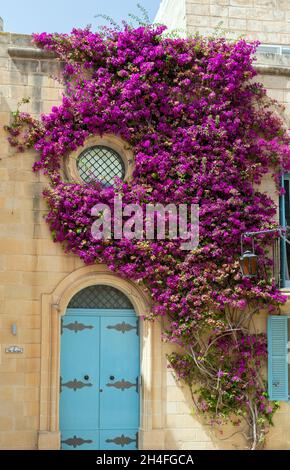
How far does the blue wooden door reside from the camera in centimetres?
1188

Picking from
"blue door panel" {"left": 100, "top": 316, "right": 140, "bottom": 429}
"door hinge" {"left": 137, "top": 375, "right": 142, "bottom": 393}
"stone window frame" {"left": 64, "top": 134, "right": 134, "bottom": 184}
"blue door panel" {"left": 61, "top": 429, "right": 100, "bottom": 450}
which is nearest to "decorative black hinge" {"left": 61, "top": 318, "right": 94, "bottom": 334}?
"blue door panel" {"left": 100, "top": 316, "right": 140, "bottom": 429}

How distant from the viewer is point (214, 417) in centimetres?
1204

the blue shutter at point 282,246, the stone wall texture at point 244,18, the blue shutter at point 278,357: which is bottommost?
the blue shutter at point 278,357

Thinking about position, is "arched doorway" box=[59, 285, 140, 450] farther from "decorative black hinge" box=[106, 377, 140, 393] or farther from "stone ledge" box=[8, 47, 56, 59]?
"stone ledge" box=[8, 47, 56, 59]

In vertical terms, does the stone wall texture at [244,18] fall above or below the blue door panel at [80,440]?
above

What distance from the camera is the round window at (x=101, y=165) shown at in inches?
489

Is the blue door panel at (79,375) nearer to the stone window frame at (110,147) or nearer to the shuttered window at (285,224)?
the stone window frame at (110,147)

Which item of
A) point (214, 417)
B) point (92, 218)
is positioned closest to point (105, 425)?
point (214, 417)

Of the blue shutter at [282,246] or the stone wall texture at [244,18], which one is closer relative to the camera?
the blue shutter at [282,246]

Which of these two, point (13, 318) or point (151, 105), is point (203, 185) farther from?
point (13, 318)

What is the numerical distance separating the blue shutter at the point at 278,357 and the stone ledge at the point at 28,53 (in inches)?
231

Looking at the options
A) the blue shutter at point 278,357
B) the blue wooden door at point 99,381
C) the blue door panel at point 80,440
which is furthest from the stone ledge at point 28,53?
the blue door panel at point 80,440

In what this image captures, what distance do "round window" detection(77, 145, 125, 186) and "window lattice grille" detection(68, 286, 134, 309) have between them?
180 centimetres

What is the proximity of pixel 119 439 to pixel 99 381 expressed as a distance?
39.4 inches
